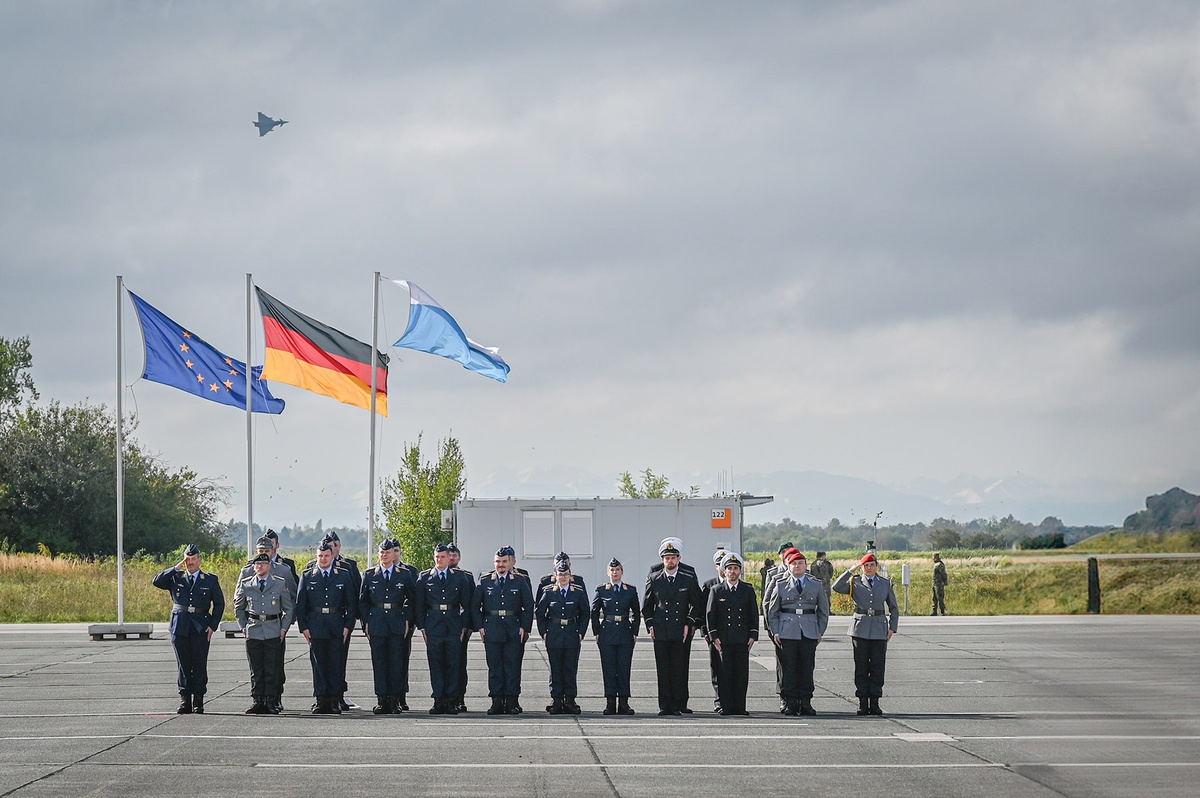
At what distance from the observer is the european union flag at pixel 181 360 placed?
2697 centimetres

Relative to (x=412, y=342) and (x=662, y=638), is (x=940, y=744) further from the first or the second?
(x=412, y=342)

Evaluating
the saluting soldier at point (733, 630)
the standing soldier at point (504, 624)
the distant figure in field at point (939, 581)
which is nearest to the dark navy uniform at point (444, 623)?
the standing soldier at point (504, 624)

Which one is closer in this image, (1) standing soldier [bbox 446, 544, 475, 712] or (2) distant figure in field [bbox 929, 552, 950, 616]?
(1) standing soldier [bbox 446, 544, 475, 712]

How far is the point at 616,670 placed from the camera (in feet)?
50.8

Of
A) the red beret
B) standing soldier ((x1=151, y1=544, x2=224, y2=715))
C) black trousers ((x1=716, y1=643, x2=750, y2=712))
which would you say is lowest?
black trousers ((x1=716, y1=643, x2=750, y2=712))

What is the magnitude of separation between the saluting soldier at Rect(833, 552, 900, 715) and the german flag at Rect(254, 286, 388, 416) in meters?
15.0

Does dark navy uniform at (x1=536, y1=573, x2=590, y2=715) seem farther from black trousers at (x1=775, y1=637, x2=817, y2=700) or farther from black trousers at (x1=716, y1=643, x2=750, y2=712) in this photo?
black trousers at (x1=775, y1=637, x2=817, y2=700)

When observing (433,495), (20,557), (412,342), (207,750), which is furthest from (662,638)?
(433,495)

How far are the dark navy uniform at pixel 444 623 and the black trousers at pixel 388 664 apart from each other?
0.35 metres

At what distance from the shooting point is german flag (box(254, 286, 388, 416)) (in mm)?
27484

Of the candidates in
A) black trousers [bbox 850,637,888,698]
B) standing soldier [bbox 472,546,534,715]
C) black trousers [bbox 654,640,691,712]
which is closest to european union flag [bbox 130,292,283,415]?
standing soldier [bbox 472,546,534,715]

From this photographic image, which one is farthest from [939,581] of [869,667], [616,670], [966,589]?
[616,670]

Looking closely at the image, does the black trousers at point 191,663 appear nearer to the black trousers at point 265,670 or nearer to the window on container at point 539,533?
the black trousers at point 265,670

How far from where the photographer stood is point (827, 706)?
53.0 ft
